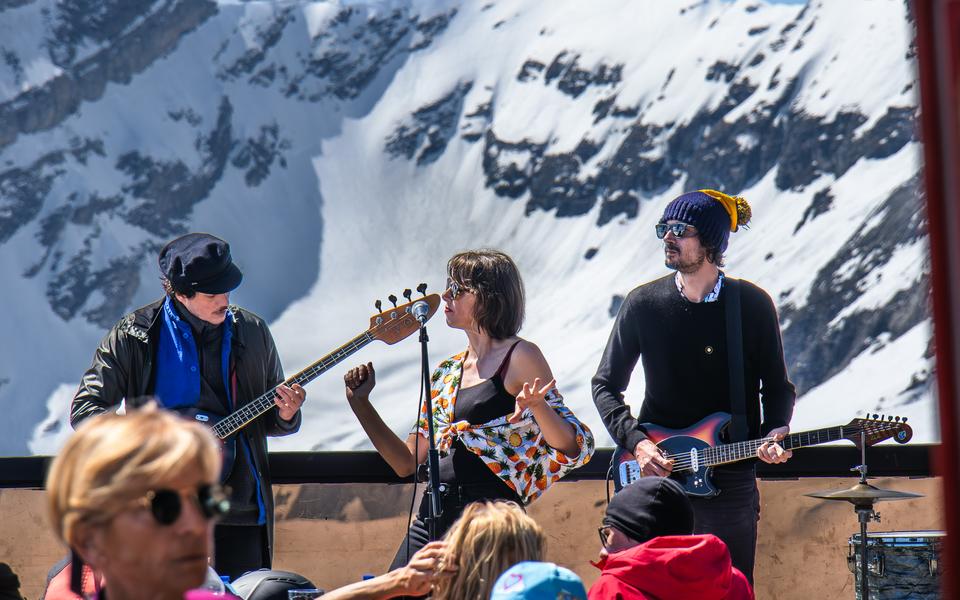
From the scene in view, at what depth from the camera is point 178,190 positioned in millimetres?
137500

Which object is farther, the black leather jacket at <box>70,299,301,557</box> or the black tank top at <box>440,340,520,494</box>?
the black leather jacket at <box>70,299,301,557</box>

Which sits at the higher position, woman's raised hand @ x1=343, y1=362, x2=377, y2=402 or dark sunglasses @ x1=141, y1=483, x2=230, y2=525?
woman's raised hand @ x1=343, y1=362, x2=377, y2=402

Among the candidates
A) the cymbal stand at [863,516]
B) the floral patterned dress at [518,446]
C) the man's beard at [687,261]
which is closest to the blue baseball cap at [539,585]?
the floral patterned dress at [518,446]

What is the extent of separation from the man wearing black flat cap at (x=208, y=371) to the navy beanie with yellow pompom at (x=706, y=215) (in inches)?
65.8

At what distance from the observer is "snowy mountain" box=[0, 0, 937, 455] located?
105250 mm

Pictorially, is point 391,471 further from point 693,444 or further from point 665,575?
point 665,575

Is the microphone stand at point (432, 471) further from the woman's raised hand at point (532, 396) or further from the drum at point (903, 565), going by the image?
the drum at point (903, 565)

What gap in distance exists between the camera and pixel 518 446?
4.82m

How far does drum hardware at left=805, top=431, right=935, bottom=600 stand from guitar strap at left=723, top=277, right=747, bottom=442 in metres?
0.72

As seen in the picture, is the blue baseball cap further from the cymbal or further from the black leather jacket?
the cymbal

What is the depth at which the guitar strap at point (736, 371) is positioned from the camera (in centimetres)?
511

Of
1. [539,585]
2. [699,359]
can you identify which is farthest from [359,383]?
[539,585]

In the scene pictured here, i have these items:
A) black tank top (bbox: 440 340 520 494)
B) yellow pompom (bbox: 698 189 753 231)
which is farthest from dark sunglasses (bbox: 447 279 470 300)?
yellow pompom (bbox: 698 189 753 231)

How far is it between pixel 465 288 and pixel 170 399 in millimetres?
1305
